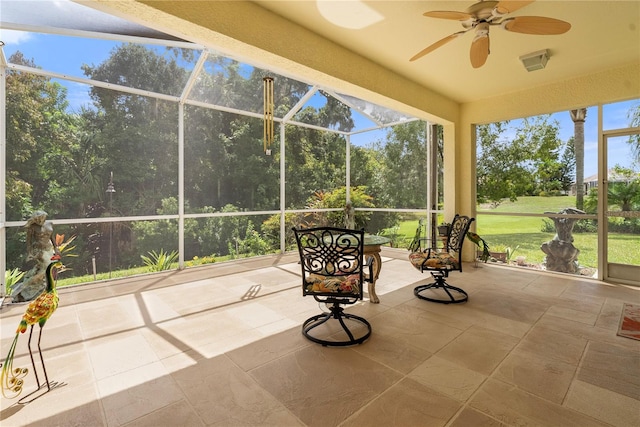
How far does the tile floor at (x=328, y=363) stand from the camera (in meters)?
1.66

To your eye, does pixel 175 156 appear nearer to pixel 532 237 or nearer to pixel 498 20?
pixel 498 20

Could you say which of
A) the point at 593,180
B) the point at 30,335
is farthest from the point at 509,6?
the point at 30,335

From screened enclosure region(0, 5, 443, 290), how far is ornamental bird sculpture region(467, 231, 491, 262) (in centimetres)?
112

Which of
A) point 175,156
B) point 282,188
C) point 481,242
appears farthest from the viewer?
point 175,156

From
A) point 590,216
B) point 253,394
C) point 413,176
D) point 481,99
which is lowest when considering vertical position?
point 253,394

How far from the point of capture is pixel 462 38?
3.26 m

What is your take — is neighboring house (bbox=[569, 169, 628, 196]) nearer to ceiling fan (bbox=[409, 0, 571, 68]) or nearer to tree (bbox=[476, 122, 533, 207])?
tree (bbox=[476, 122, 533, 207])

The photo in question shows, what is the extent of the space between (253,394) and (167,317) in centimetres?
164

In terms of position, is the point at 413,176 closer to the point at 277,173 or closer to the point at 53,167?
the point at 277,173

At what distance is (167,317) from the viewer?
3012 millimetres

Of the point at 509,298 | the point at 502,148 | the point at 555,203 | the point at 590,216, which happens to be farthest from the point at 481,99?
the point at 509,298

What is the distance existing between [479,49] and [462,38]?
27.4 inches

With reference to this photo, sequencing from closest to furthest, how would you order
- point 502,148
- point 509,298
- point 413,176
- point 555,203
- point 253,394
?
point 253,394 < point 509,298 < point 555,203 < point 502,148 < point 413,176

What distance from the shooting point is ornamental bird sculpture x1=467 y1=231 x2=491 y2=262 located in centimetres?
496
